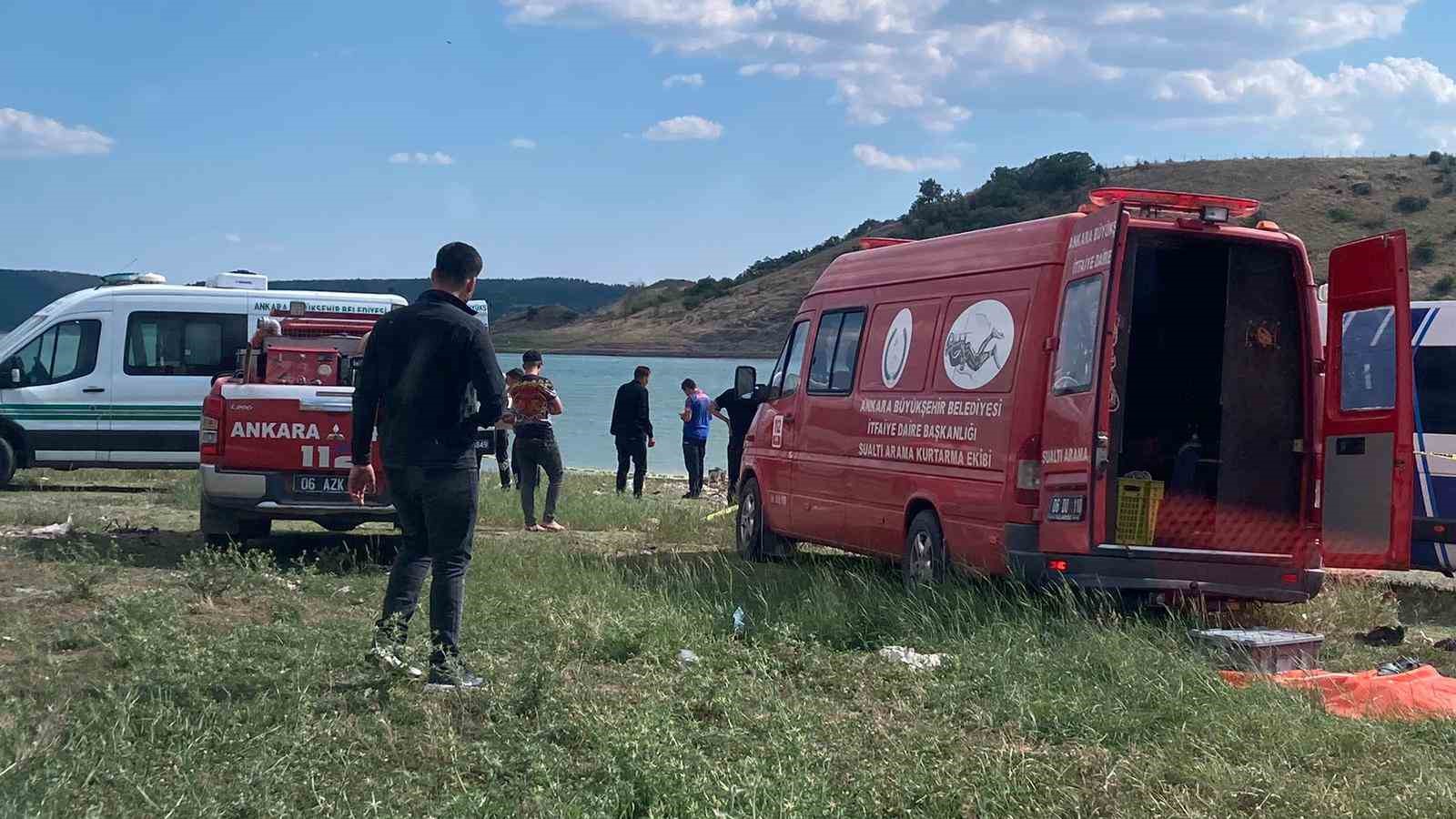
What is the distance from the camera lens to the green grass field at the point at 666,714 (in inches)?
199

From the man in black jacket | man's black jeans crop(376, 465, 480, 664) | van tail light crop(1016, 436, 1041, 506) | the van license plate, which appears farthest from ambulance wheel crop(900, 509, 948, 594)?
the man in black jacket

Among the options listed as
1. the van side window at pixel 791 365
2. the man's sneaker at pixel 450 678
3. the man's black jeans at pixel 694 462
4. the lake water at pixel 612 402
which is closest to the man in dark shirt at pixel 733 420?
the lake water at pixel 612 402

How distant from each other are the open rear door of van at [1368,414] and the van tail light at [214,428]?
7180mm

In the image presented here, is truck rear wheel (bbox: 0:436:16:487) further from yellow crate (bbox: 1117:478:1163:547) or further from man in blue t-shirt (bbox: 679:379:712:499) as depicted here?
yellow crate (bbox: 1117:478:1163:547)

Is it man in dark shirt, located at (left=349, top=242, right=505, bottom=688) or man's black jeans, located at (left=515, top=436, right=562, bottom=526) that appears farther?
man's black jeans, located at (left=515, top=436, right=562, bottom=526)

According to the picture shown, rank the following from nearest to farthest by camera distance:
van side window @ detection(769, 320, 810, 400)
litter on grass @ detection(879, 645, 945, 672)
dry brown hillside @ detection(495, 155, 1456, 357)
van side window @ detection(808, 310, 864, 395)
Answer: litter on grass @ detection(879, 645, 945, 672) → van side window @ detection(808, 310, 864, 395) → van side window @ detection(769, 320, 810, 400) → dry brown hillside @ detection(495, 155, 1456, 357)

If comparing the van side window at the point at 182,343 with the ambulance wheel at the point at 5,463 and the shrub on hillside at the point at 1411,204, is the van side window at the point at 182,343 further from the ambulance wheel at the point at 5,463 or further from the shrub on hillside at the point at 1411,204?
the shrub on hillside at the point at 1411,204

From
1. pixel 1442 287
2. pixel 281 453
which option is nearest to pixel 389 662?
pixel 281 453

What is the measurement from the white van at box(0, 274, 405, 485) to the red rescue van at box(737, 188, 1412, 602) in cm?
1004

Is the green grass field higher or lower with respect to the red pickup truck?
lower

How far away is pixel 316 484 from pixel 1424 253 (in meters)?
57.6

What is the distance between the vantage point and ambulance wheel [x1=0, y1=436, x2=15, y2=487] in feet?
57.6

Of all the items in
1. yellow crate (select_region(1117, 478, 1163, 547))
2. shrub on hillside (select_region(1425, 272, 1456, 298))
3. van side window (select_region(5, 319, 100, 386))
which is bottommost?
yellow crate (select_region(1117, 478, 1163, 547))

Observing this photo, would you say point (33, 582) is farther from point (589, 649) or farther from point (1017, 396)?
point (1017, 396)
